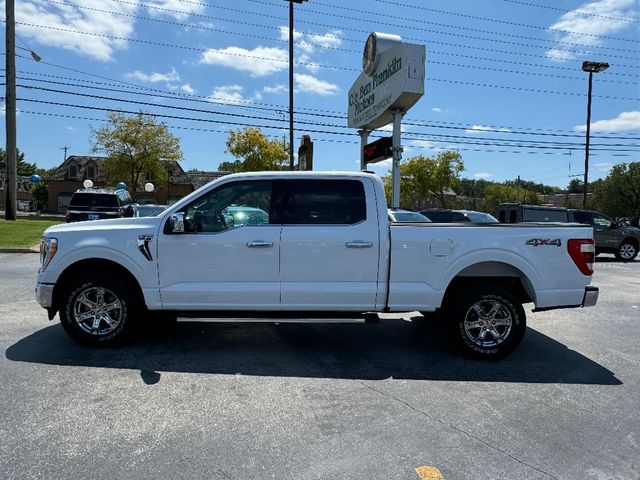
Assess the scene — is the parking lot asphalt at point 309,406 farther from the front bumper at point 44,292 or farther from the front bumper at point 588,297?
the front bumper at point 588,297

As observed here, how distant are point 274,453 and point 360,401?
1.07m

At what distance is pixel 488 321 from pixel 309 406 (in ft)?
7.52

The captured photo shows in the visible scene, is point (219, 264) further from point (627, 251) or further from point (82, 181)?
point (82, 181)

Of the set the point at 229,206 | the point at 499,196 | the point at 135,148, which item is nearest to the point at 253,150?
the point at 135,148

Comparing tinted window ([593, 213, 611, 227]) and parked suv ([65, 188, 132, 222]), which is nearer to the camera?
parked suv ([65, 188, 132, 222])

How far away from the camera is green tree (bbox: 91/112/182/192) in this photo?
129 ft

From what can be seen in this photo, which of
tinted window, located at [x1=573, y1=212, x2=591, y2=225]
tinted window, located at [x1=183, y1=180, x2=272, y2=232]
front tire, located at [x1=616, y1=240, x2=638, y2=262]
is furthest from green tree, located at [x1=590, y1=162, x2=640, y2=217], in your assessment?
tinted window, located at [x1=183, y1=180, x2=272, y2=232]

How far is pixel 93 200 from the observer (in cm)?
1562

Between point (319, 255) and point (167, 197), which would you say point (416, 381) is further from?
point (167, 197)

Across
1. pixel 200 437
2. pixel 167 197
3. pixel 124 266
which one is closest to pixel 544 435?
pixel 200 437

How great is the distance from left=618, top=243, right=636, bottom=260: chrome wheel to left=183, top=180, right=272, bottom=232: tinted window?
17.9 meters

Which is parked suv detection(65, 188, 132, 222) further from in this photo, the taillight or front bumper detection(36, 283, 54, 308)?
the taillight

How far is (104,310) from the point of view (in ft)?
16.4

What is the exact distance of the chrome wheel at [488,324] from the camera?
499 cm
